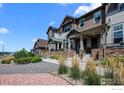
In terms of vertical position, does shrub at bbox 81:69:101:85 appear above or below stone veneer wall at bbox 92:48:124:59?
below

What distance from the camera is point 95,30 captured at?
49.0 ft

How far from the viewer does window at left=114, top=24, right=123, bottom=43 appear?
1265cm

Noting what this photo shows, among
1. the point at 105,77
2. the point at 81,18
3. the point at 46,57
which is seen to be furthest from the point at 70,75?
the point at 81,18

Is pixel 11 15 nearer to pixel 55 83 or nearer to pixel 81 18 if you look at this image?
pixel 55 83

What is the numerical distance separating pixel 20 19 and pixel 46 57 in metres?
5.53

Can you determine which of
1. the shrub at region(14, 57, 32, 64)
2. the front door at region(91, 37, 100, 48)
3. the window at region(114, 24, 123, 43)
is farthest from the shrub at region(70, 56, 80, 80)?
the front door at region(91, 37, 100, 48)

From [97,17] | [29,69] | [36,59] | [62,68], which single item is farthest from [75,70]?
[97,17]

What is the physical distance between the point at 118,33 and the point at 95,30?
7.83 feet

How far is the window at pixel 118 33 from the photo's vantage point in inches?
498

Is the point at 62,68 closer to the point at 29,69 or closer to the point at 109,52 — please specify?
the point at 29,69

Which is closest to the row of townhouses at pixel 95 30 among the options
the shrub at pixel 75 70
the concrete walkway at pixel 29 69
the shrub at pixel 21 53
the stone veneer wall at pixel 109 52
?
the stone veneer wall at pixel 109 52

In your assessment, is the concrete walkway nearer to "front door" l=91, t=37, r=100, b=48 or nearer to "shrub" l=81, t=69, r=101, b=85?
"shrub" l=81, t=69, r=101, b=85

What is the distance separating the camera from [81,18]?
18.5 m
